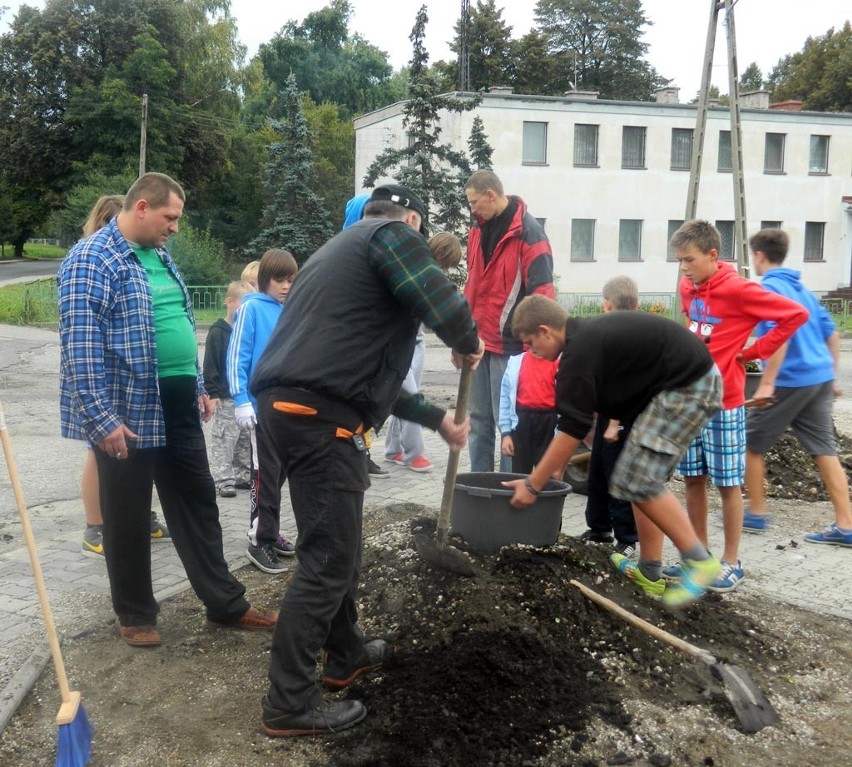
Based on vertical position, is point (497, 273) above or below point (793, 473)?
above

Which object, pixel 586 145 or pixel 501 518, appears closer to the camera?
pixel 501 518

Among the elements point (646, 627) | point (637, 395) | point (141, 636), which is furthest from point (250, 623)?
point (637, 395)

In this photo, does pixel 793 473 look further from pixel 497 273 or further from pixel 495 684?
pixel 495 684

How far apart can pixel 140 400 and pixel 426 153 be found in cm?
2190

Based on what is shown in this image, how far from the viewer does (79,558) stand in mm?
5801

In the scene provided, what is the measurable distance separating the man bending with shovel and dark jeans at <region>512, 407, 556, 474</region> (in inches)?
95.8

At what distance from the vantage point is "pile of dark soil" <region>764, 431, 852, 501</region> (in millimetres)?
7746

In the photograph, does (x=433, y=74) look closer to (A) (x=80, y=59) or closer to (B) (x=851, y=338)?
(B) (x=851, y=338)

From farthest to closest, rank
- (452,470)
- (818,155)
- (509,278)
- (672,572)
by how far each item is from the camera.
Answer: (818,155) → (509,278) → (672,572) → (452,470)

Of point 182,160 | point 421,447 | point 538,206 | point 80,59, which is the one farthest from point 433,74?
point 80,59

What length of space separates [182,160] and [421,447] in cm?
4264

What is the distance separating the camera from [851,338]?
1072 inches

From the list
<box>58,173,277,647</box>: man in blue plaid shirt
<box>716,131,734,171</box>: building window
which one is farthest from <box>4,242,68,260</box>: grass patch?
<box>58,173,277,647</box>: man in blue plaid shirt

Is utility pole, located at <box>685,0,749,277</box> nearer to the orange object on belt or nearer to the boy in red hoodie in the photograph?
the boy in red hoodie
